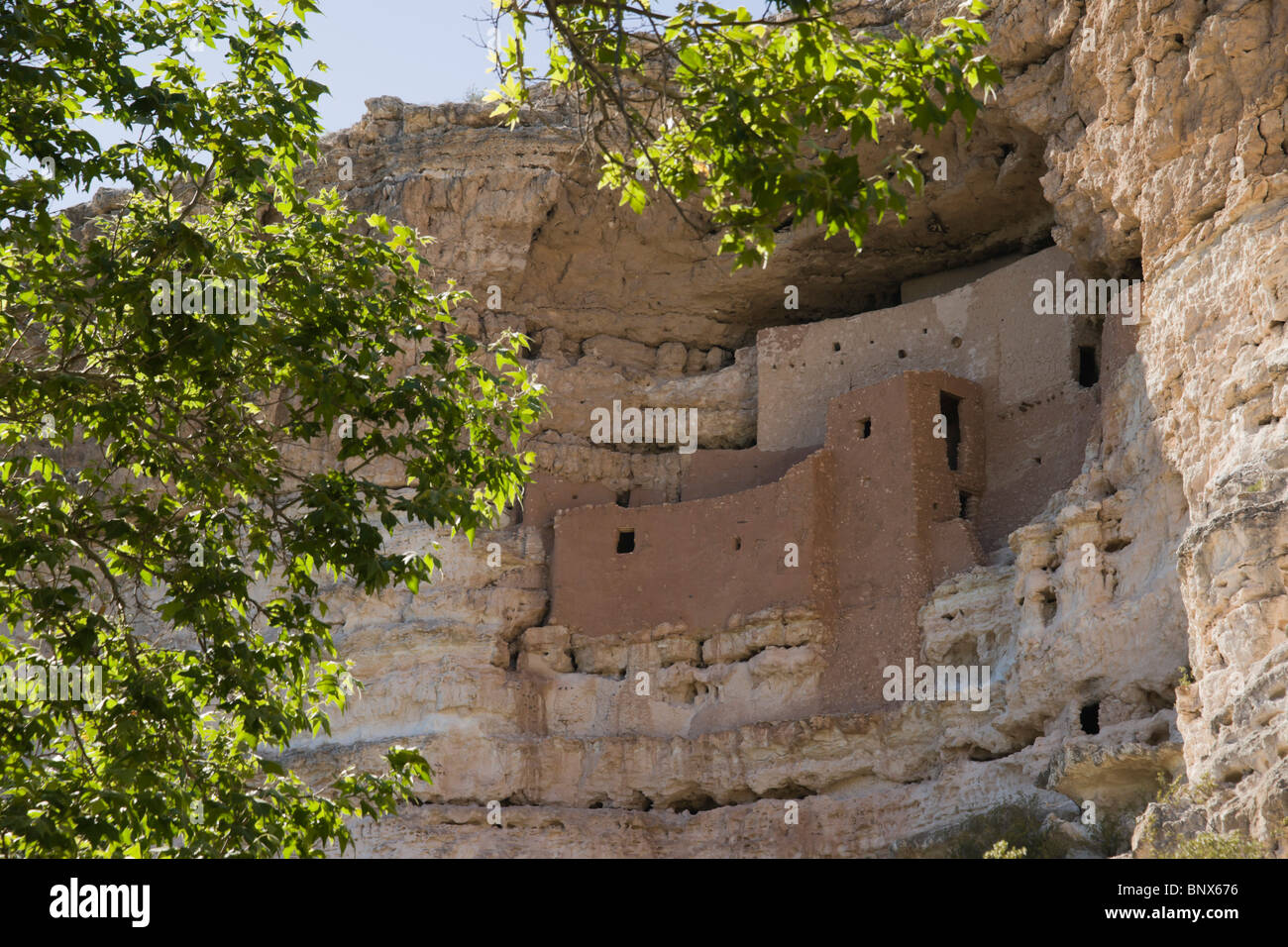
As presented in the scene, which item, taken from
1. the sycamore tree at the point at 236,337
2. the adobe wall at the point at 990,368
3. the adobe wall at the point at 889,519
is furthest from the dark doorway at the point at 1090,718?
the sycamore tree at the point at 236,337

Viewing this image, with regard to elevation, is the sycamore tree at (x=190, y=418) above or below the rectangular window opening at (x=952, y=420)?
below

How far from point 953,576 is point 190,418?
14.9 m

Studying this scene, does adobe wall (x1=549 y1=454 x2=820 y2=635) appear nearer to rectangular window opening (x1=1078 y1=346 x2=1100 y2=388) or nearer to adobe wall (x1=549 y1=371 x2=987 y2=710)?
adobe wall (x1=549 y1=371 x2=987 y2=710)

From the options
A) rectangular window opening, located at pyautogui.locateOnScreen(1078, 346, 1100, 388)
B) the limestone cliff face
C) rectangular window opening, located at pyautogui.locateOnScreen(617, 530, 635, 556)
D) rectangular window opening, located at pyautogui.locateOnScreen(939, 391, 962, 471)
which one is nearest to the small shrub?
the limestone cliff face

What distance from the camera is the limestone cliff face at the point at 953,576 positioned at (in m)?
16.7

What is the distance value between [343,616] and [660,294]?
879 cm

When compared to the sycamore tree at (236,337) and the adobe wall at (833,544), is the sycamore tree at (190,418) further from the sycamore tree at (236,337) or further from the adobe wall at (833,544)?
the adobe wall at (833,544)

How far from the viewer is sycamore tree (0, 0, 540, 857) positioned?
8.67 meters

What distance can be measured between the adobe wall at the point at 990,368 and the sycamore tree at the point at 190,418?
572 inches

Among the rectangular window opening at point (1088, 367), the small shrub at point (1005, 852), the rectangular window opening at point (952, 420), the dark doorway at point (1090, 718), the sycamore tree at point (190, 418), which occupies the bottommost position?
the small shrub at point (1005, 852)

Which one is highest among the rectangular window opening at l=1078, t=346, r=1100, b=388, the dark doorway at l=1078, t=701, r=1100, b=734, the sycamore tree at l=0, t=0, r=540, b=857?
the rectangular window opening at l=1078, t=346, r=1100, b=388

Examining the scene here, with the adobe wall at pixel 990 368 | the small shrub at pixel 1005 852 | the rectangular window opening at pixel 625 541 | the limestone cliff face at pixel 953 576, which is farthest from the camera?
the rectangular window opening at pixel 625 541

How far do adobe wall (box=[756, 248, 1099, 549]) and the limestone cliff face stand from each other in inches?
47.5
